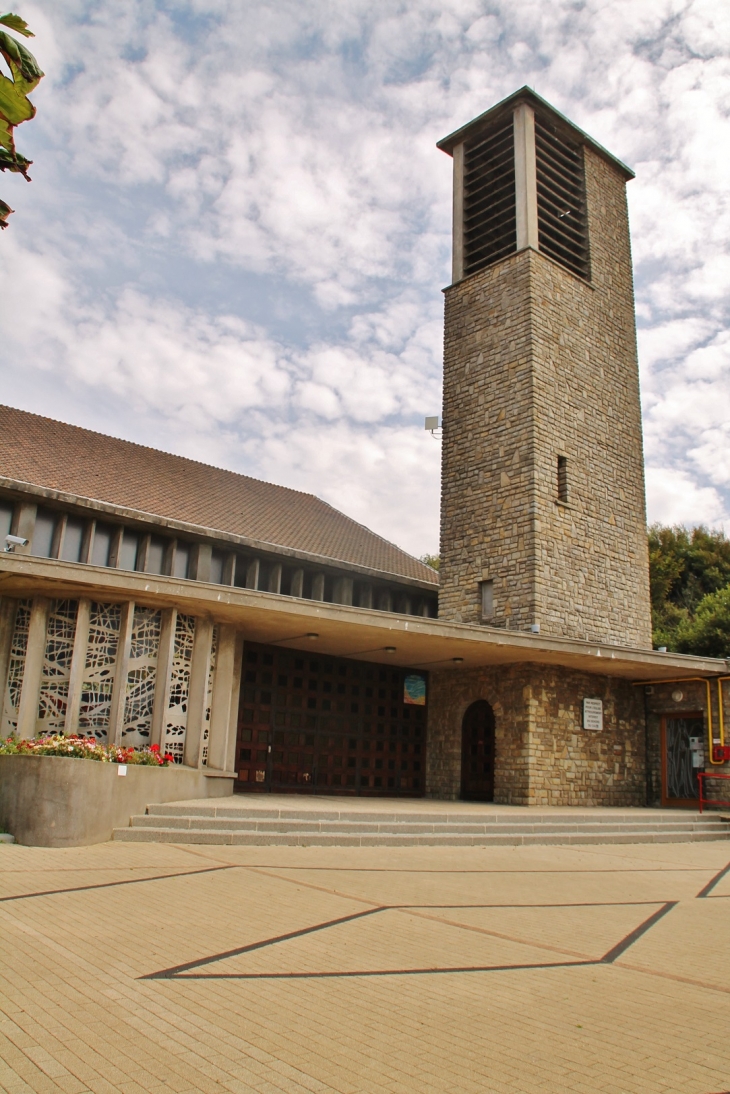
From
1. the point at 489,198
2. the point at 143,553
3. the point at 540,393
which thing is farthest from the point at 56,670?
the point at 489,198

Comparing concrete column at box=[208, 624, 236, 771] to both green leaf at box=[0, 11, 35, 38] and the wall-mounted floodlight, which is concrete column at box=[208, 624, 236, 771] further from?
green leaf at box=[0, 11, 35, 38]

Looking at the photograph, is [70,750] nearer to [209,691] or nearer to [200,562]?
[209,691]

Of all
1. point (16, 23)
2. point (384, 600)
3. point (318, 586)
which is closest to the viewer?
point (16, 23)

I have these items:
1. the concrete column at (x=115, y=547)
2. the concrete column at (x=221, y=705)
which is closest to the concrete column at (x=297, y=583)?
the concrete column at (x=115, y=547)

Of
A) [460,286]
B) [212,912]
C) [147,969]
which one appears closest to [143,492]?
[460,286]

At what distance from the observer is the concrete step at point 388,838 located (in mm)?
9047

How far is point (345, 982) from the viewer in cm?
427

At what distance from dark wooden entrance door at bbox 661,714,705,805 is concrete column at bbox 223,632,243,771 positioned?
851cm

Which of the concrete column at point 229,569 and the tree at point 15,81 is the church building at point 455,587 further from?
the tree at point 15,81

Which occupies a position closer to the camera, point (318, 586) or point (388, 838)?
point (388, 838)

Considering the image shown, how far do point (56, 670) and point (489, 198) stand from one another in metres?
15.4

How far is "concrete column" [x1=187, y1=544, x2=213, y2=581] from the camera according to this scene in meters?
15.4

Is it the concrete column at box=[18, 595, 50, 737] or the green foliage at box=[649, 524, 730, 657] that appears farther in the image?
the green foliage at box=[649, 524, 730, 657]

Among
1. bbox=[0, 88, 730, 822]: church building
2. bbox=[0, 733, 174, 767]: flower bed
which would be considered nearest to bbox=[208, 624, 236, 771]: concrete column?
bbox=[0, 88, 730, 822]: church building
